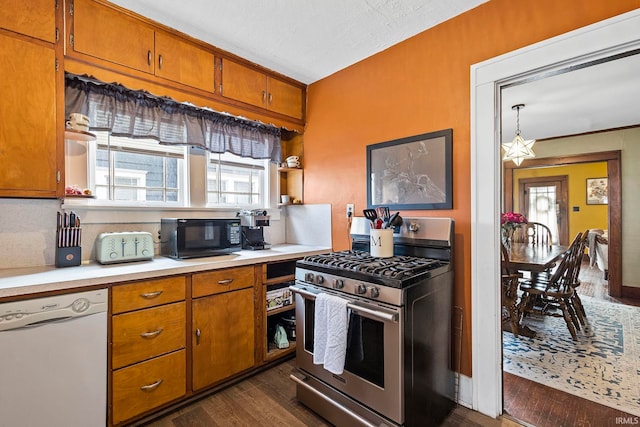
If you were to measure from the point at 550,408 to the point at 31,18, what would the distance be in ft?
12.2

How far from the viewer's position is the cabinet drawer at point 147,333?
162 centimetres

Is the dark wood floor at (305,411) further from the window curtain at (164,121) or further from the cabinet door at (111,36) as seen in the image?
the cabinet door at (111,36)

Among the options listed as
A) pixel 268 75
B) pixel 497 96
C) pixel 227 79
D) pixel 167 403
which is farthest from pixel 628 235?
pixel 167 403

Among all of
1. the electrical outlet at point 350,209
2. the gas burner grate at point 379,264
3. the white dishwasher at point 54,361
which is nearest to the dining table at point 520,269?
the gas burner grate at point 379,264

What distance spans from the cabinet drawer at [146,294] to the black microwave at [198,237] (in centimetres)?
31

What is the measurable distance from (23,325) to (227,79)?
2.01m

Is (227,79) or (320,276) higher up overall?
(227,79)

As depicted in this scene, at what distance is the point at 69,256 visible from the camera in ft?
6.07

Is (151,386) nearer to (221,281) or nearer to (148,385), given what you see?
(148,385)

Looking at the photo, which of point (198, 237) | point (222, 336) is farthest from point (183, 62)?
point (222, 336)

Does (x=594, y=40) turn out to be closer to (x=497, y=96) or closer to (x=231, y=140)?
(x=497, y=96)

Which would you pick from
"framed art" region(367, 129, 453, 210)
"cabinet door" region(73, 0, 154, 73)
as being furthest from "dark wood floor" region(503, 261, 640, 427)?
"cabinet door" region(73, 0, 154, 73)

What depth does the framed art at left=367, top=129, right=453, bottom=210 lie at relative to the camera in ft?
6.64

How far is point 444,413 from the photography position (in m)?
1.76
